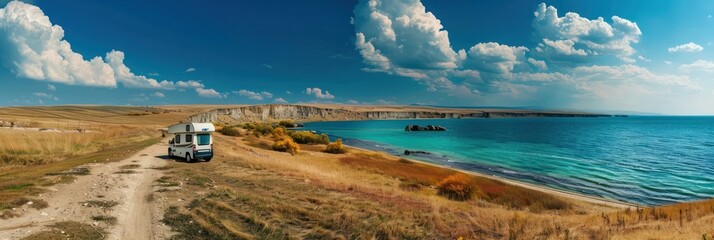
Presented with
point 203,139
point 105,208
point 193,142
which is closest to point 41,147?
point 193,142

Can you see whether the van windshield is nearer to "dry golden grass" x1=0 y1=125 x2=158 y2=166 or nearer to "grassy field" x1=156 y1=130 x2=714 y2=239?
"grassy field" x1=156 y1=130 x2=714 y2=239

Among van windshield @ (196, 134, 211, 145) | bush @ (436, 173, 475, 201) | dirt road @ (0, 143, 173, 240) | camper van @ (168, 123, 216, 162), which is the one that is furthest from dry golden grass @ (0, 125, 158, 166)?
bush @ (436, 173, 475, 201)

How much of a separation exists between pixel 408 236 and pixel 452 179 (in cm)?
1104

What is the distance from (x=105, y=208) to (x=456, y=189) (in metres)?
15.6

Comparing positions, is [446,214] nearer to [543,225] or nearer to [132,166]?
[543,225]

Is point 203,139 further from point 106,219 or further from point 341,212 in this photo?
point 341,212

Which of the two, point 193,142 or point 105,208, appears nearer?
point 105,208

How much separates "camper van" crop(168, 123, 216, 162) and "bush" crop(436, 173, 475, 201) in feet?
50.6

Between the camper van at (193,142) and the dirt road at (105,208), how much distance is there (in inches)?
253

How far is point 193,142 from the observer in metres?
24.5


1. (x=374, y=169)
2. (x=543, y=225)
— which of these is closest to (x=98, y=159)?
(x=374, y=169)

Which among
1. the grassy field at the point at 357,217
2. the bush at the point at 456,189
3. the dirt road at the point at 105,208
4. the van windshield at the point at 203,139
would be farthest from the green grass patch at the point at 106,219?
the bush at the point at 456,189

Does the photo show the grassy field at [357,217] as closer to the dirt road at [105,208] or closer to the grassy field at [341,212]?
the grassy field at [341,212]

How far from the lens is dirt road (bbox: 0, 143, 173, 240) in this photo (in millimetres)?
9648
